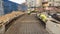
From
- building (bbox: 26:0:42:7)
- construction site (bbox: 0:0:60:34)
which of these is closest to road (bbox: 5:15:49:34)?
construction site (bbox: 0:0:60:34)

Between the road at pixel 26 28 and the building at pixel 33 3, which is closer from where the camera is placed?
the road at pixel 26 28

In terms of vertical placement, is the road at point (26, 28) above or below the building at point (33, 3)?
below

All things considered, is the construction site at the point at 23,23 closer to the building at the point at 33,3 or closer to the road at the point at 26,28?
the road at the point at 26,28

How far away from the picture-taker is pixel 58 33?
9.66 meters

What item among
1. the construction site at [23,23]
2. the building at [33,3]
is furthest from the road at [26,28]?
the building at [33,3]

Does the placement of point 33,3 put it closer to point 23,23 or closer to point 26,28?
point 23,23

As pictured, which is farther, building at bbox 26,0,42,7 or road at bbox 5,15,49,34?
building at bbox 26,0,42,7

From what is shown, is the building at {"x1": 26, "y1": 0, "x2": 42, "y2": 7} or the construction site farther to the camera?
the building at {"x1": 26, "y1": 0, "x2": 42, "y2": 7}

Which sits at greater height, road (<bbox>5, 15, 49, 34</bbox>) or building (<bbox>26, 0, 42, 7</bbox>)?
building (<bbox>26, 0, 42, 7</bbox>)

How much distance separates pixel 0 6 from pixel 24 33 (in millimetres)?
3859

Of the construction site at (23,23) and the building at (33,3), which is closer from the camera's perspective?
the construction site at (23,23)

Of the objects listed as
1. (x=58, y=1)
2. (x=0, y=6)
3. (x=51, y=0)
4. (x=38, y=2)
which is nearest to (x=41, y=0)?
(x=38, y=2)

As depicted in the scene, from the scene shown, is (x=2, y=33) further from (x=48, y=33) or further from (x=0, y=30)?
(x=48, y=33)

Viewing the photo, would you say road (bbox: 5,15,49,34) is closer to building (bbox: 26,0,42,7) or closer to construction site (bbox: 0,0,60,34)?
construction site (bbox: 0,0,60,34)
